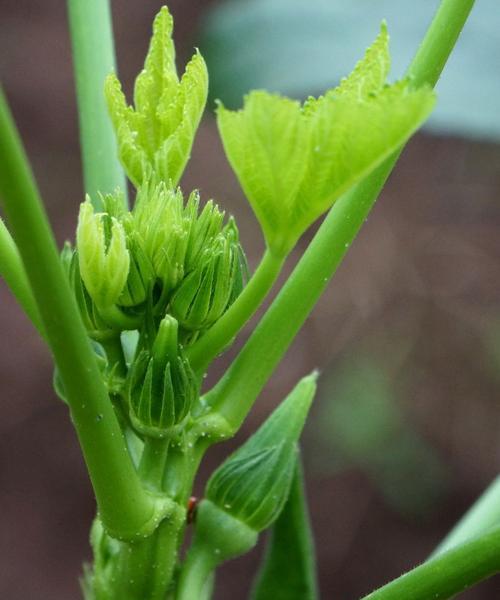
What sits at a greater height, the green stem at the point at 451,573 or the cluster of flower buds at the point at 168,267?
the cluster of flower buds at the point at 168,267

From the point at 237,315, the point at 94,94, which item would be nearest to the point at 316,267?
the point at 237,315

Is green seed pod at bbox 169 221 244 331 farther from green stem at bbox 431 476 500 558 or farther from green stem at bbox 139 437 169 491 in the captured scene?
green stem at bbox 431 476 500 558

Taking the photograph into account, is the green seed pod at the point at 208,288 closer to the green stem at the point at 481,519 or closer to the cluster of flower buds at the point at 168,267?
the cluster of flower buds at the point at 168,267

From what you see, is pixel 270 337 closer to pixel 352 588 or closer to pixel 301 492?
pixel 301 492

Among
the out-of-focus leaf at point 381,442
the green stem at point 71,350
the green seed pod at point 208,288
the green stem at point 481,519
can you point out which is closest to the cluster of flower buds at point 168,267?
the green seed pod at point 208,288

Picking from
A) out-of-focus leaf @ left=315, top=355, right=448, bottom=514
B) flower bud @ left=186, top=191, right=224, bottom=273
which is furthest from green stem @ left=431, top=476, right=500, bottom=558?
out-of-focus leaf @ left=315, top=355, right=448, bottom=514
